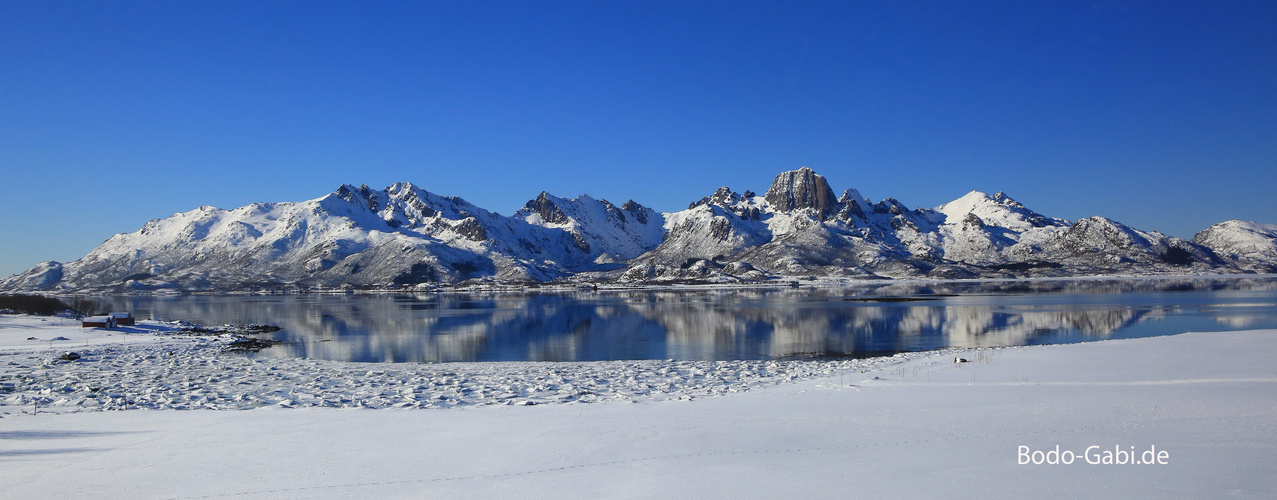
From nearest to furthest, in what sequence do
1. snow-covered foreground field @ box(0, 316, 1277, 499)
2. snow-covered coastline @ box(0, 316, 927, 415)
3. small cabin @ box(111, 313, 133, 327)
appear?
snow-covered foreground field @ box(0, 316, 1277, 499) → snow-covered coastline @ box(0, 316, 927, 415) → small cabin @ box(111, 313, 133, 327)

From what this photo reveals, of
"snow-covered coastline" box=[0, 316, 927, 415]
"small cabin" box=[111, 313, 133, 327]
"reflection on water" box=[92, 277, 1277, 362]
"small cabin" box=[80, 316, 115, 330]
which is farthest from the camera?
"small cabin" box=[111, 313, 133, 327]

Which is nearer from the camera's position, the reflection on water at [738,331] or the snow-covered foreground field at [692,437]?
the snow-covered foreground field at [692,437]

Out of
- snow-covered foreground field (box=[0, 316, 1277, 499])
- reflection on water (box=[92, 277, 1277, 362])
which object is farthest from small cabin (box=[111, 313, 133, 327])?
snow-covered foreground field (box=[0, 316, 1277, 499])

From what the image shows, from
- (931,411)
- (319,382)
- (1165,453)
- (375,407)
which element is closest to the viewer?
(1165,453)

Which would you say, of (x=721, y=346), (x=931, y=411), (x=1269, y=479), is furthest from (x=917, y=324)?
(x=1269, y=479)

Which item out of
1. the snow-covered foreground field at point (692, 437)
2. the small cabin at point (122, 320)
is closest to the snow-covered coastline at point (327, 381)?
the snow-covered foreground field at point (692, 437)

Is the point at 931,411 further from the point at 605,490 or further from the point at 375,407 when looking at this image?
the point at 375,407

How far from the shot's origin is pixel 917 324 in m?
67.4

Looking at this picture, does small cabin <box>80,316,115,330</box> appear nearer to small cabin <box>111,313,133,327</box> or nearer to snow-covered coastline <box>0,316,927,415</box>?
small cabin <box>111,313,133,327</box>

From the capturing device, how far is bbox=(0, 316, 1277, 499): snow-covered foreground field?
1030 centimetres

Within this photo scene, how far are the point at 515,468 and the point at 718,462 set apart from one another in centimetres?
354

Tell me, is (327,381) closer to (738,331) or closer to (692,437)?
(692,437)

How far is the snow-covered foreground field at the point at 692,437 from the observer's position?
33.8ft

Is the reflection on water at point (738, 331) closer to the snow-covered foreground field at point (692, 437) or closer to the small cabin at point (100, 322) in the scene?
the small cabin at point (100, 322)
